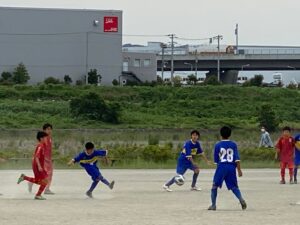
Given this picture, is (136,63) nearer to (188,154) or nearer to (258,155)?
(258,155)

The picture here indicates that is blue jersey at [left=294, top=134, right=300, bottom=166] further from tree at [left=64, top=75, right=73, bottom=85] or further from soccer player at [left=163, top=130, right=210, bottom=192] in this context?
tree at [left=64, top=75, right=73, bottom=85]

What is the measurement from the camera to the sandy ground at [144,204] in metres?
14.2

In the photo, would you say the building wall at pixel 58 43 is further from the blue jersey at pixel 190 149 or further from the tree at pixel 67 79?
the blue jersey at pixel 190 149

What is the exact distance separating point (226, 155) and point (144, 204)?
2454 mm

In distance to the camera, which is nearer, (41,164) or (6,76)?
(41,164)

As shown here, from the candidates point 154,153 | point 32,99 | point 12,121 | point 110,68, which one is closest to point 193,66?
point 110,68

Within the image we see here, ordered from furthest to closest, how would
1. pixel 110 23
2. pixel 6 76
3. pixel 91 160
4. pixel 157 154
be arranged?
pixel 110 23 < pixel 6 76 < pixel 157 154 < pixel 91 160

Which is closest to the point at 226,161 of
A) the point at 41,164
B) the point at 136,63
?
the point at 41,164

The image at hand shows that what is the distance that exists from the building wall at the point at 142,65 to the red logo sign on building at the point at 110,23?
45.0 feet

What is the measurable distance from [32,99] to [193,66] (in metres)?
56.9

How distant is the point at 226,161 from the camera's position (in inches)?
626

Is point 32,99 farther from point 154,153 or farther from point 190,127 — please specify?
point 154,153

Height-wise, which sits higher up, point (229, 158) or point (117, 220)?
point (229, 158)

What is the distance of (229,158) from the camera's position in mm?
15867
